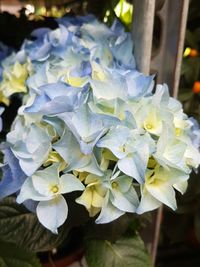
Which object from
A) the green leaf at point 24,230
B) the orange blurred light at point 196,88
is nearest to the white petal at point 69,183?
the green leaf at point 24,230

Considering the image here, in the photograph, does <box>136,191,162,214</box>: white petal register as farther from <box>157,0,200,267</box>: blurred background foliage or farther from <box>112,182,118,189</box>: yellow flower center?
<box>157,0,200,267</box>: blurred background foliage

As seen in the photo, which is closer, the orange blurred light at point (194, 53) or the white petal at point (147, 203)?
the white petal at point (147, 203)

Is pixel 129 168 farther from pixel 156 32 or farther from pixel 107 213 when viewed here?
pixel 156 32

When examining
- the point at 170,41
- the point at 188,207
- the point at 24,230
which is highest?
the point at 170,41

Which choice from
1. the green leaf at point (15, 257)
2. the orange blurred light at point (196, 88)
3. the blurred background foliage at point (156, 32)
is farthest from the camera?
the orange blurred light at point (196, 88)

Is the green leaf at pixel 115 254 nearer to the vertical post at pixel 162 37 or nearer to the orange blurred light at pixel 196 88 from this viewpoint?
the vertical post at pixel 162 37

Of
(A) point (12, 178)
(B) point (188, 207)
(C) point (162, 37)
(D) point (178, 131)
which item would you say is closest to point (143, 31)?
(C) point (162, 37)

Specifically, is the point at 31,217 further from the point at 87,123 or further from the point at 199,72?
the point at 199,72

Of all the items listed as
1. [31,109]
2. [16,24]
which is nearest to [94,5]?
[16,24]

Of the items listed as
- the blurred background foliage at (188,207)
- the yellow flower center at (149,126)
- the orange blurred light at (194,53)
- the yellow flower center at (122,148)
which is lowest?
the blurred background foliage at (188,207)
